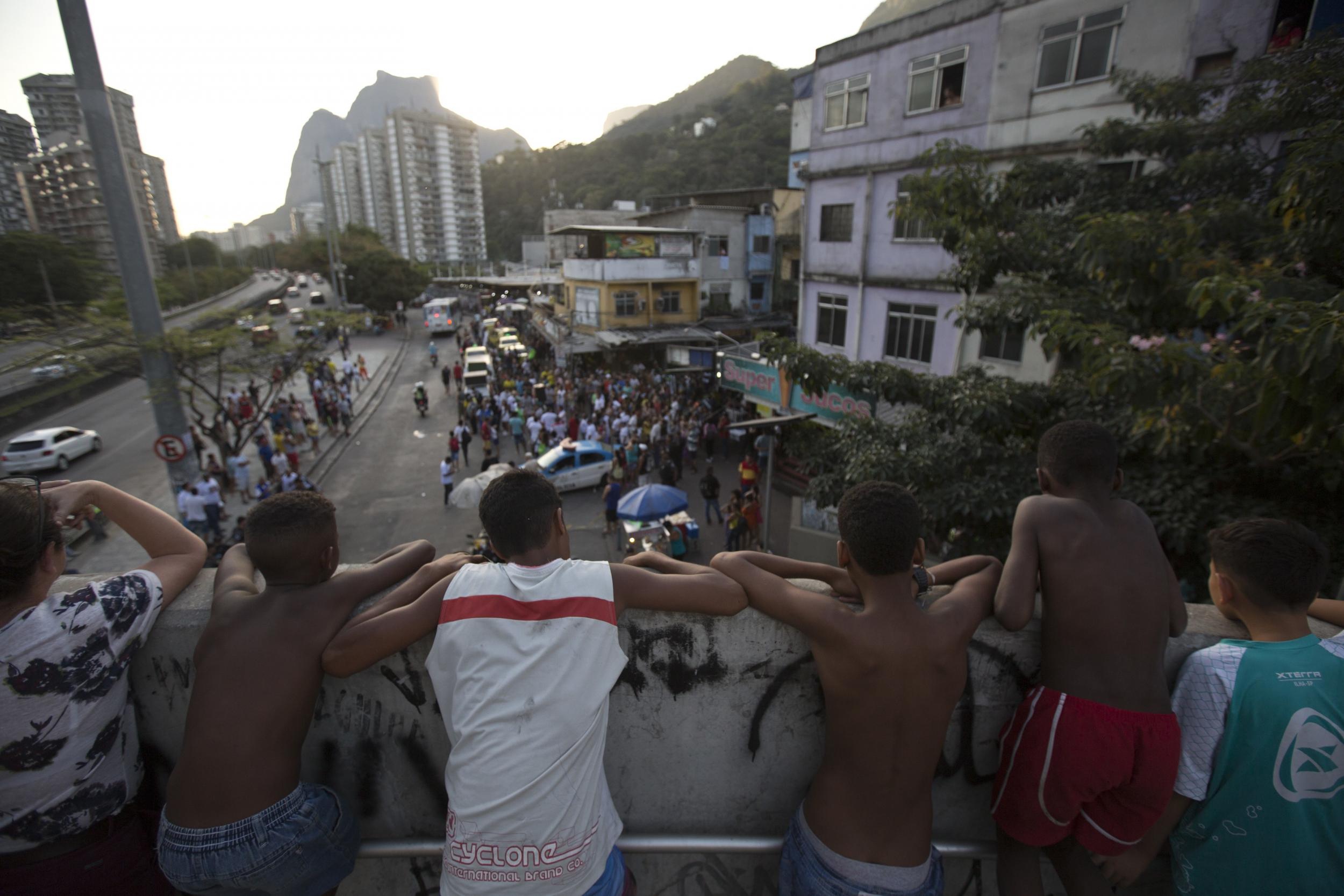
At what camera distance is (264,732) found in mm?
1748

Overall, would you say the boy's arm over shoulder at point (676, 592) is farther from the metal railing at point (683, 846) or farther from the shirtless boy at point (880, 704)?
the metal railing at point (683, 846)

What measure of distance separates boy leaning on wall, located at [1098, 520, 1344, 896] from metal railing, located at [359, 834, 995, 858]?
16.4 inches

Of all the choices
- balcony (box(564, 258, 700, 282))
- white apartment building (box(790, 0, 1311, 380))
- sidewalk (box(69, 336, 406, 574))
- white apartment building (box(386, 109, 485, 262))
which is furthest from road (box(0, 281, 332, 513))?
white apartment building (box(386, 109, 485, 262))

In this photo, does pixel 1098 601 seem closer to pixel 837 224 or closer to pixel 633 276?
pixel 837 224

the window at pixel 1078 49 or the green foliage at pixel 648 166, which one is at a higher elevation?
the green foliage at pixel 648 166

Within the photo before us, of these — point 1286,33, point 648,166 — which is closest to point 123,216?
point 1286,33

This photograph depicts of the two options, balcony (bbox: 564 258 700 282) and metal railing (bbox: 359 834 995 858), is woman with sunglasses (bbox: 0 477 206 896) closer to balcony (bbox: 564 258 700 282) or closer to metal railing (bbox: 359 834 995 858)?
metal railing (bbox: 359 834 995 858)

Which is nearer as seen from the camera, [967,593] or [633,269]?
[967,593]

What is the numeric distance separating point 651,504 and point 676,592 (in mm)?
9465

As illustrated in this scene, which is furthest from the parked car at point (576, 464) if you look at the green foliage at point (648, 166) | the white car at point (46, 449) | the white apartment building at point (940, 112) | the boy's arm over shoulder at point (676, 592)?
the green foliage at point (648, 166)

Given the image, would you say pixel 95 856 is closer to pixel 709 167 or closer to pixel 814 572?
pixel 814 572

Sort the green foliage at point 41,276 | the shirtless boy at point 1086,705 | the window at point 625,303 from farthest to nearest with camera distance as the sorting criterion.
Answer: the window at point 625,303 < the green foliage at point 41,276 < the shirtless boy at point 1086,705

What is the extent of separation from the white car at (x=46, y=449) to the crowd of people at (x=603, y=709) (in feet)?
61.0

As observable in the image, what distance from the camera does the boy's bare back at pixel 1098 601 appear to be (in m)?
1.84
